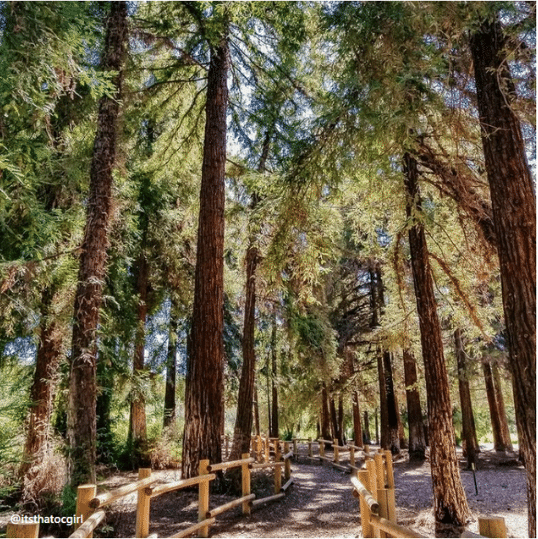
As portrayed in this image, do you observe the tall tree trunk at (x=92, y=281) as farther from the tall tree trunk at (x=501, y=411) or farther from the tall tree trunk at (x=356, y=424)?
the tall tree trunk at (x=356, y=424)

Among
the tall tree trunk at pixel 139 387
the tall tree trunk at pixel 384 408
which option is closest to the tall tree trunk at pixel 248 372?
the tall tree trunk at pixel 139 387

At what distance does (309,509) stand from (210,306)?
14.6 feet

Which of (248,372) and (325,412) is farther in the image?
(325,412)

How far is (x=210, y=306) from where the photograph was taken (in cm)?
836

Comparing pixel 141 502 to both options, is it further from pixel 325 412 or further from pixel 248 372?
pixel 325 412

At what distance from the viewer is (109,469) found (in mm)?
11969

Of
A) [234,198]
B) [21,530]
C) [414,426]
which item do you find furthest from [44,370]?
[414,426]

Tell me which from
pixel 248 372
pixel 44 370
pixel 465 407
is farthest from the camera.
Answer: pixel 465 407

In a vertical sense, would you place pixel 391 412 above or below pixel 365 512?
above

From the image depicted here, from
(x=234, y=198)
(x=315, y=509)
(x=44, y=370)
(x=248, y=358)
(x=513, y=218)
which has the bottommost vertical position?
(x=315, y=509)

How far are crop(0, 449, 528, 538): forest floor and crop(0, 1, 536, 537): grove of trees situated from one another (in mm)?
735

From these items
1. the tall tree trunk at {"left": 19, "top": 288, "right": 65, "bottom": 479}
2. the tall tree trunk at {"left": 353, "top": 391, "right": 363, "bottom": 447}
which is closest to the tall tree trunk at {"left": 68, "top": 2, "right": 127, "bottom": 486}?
the tall tree trunk at {"left": 19, "top": 288, "right": 65, "bottom": 479}

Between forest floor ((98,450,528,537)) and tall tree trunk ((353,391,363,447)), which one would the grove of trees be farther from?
tall tree trunk ((353,391,363,447))

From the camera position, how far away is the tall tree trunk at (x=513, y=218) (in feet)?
13.3
